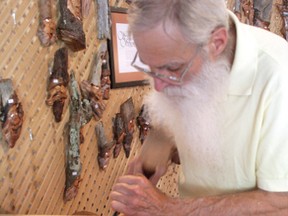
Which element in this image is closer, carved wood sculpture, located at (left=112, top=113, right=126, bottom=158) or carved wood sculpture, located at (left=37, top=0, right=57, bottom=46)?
carved wood sculpture, located at (left=37, top=0, right=57, bottom=46)

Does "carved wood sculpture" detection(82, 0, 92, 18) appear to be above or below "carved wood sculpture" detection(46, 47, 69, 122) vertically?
above

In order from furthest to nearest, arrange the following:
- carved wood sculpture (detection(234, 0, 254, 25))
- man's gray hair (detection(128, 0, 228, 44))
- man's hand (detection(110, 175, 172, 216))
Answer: carved wood sculpture (detection(234, 0, 254, 25)) < man's hand (detection(110, 175, 172, 216)) < man's gray hair (detection(128, 0, 228, 44))

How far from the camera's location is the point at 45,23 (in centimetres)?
123

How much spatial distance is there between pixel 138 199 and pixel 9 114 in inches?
17.2

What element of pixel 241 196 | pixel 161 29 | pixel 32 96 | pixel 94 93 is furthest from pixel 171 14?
pixel 94 93

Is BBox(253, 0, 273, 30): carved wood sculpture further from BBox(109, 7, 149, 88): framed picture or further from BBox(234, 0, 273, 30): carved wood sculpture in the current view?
BBox(109, 7, 149, 88): framed picture

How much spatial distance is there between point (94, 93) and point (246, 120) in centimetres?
69

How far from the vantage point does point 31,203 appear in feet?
4.11

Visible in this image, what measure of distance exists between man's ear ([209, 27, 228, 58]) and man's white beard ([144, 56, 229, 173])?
0.03m

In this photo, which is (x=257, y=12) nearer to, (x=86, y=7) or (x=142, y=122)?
(x=142, y=122)

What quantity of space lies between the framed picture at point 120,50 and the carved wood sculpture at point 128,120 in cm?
9

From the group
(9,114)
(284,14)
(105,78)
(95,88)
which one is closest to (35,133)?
(9,114)

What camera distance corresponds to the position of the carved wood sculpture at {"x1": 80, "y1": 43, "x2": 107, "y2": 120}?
4.80ft

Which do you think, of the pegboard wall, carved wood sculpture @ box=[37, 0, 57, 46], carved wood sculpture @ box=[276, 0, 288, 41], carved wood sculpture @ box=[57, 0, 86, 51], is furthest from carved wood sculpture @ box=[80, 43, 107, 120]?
carved wood sculpture @ box=[276, 0, 288, 41]
